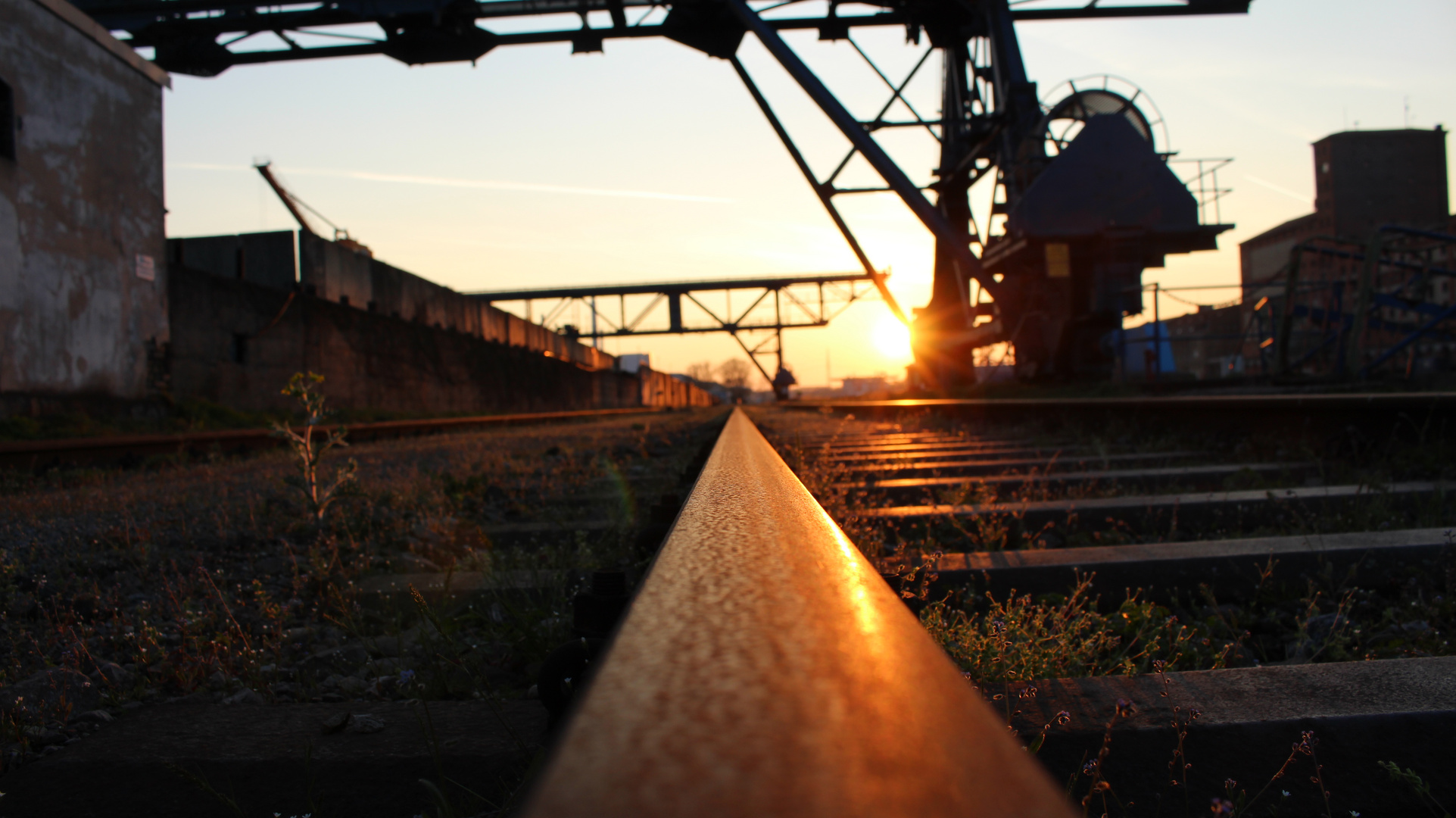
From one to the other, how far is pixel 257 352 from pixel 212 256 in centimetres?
271

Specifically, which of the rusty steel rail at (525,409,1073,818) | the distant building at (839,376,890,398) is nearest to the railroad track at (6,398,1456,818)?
the rusty steel rail at (525,409,1073,818)

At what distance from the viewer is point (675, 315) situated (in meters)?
47.5

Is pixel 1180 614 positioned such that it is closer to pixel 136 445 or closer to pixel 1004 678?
pixel 1004 678

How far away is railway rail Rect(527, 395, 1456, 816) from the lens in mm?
345

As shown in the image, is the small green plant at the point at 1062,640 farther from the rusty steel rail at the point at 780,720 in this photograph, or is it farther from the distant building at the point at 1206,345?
the distant building at the point at 1206,345

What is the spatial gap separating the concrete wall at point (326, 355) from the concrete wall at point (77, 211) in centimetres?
68

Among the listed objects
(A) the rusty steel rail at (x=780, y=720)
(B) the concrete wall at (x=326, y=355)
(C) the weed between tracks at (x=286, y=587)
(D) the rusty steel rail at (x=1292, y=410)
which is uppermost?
(B) the concrete wall at (x=326, y=355)

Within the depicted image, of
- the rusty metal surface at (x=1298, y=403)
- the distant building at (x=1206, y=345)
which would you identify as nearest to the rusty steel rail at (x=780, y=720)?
the rusty metal surface at (x=1298, y=403)

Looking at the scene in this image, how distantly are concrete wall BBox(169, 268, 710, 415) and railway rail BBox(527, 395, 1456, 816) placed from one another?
9.72 metres

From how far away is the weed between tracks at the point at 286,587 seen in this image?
5.00ft

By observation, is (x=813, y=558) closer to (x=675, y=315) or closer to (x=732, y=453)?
(x=732, y=453)

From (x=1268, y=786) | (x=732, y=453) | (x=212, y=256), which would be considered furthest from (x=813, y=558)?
(x=212, y=256)

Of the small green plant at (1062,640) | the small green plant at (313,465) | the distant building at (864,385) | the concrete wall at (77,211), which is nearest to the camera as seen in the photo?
the small green plant at (1062,640)

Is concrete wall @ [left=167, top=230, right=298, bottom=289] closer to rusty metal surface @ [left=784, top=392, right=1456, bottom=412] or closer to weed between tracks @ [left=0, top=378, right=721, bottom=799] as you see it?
weed between tracks @ [left=0, top=378, right=721, bottom=799]
